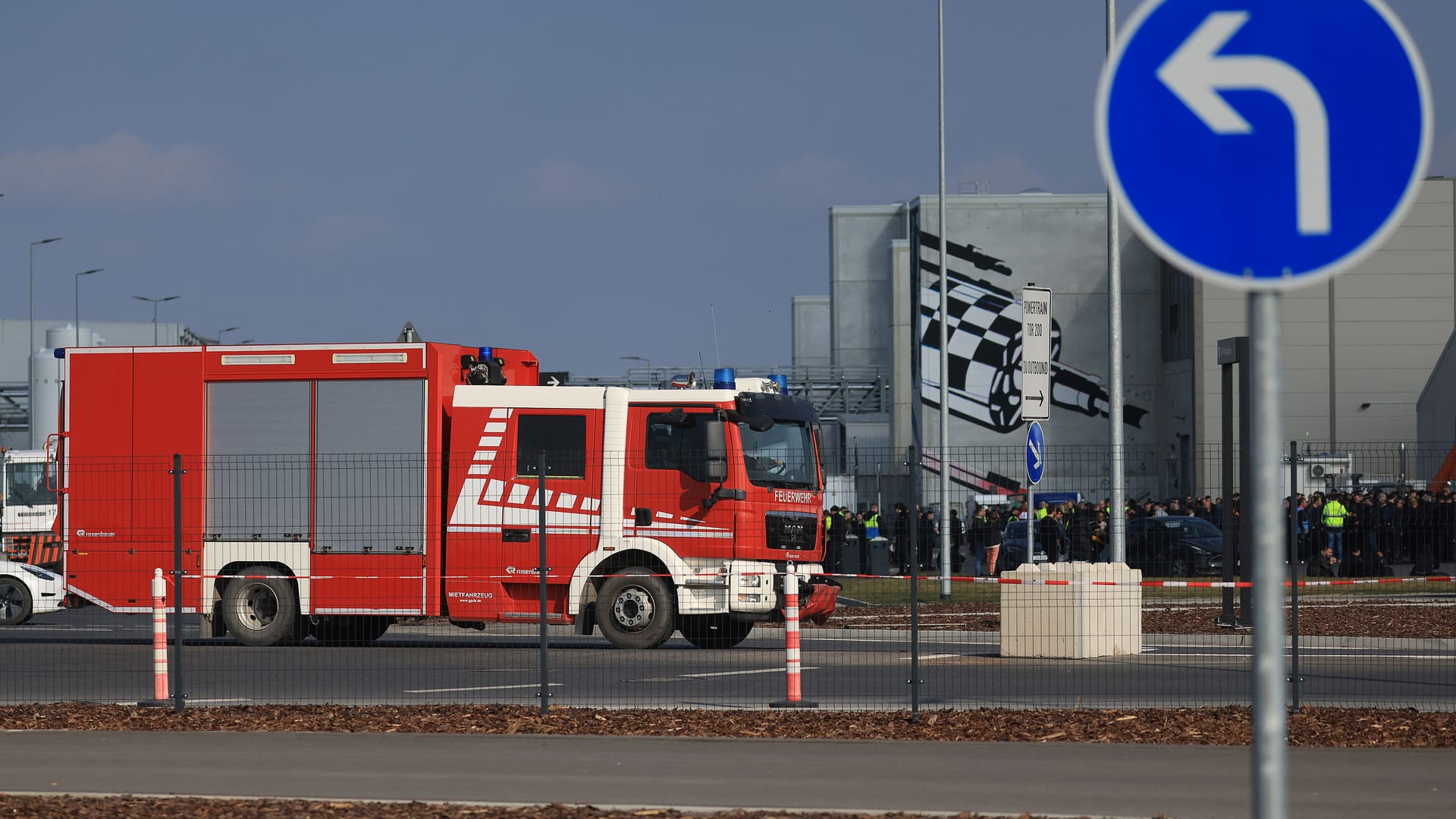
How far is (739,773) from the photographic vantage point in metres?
8.84

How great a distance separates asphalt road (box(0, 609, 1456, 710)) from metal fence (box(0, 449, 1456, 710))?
0.24 ft

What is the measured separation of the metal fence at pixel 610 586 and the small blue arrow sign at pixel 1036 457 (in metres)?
0.58

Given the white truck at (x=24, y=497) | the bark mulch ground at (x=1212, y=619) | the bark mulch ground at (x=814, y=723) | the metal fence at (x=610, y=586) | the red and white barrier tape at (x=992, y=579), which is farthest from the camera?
the white truck at (x=24, y=497)

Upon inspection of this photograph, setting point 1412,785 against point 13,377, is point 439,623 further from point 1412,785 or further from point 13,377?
point 13,377

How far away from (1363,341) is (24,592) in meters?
44.1

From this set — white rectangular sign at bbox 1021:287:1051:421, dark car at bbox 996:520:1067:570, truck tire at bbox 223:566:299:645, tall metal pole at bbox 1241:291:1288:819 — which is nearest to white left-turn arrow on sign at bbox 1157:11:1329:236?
tall metal pole at bbox 1241:291:1288:819

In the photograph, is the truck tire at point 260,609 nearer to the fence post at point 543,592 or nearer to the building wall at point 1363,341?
the fence post at point 543,592

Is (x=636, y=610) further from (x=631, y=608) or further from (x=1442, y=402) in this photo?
(x=1442, y=402)

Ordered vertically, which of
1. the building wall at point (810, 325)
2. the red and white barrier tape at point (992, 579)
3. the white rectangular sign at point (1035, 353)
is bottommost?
the red and white barrier tape at point (992, 579)

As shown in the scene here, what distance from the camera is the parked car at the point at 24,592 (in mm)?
24453

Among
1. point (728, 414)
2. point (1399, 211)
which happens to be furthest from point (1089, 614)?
point (1399, 211)

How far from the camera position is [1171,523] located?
1920cm

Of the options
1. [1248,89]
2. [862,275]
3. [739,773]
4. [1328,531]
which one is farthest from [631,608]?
[862,275]

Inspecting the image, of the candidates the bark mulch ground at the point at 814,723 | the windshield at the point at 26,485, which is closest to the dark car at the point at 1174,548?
the bark mulch ground at the point at 814,723
